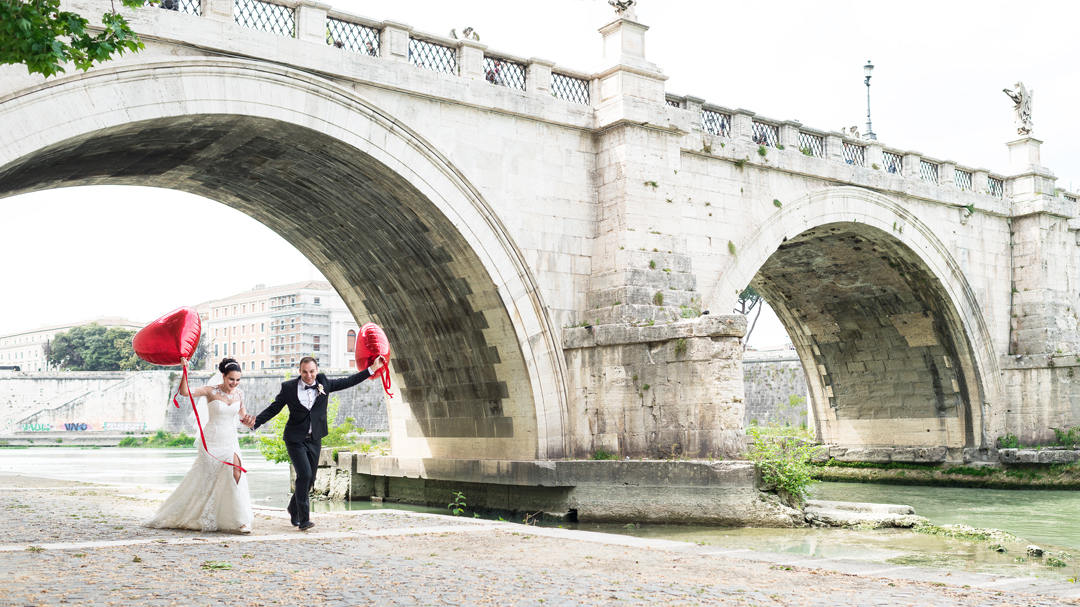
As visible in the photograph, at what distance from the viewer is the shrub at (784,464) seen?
1162 cm

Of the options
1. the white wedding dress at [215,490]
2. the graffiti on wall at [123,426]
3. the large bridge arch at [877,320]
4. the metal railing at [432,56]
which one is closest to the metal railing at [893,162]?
the large bridge arch at [877,320]

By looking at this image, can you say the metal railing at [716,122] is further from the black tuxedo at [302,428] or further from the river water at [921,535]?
the black tuxedo at [302,428]

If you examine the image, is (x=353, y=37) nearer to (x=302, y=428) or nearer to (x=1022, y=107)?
(x=302, y=428)

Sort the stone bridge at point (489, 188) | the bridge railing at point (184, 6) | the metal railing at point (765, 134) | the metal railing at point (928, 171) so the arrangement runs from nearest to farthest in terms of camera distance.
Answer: the bridge railing at point (184, 6) < the stone bridge at point (489, 188) < the metal railing at point (765, 134) < the metal railing at point (928, 171)

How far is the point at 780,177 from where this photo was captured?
16234 millimetres

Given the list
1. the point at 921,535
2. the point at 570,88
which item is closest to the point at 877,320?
the point at 570,88

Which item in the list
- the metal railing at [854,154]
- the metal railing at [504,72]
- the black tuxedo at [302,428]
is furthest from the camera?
the metal railing at [854,154]

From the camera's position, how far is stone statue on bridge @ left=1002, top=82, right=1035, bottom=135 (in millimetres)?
20594

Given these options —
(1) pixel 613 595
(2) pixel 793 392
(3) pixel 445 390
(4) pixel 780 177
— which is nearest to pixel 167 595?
(1) pixel 613 595

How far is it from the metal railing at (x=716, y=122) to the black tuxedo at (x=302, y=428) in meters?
8.87

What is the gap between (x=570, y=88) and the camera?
14.0 meters

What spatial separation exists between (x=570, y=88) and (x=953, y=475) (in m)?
12.0

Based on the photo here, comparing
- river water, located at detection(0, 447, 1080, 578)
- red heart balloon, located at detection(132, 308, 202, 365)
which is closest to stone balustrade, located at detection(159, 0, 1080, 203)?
red heart balloon, located at detection(132, 308, 202, 365)

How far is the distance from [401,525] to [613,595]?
140 inches
